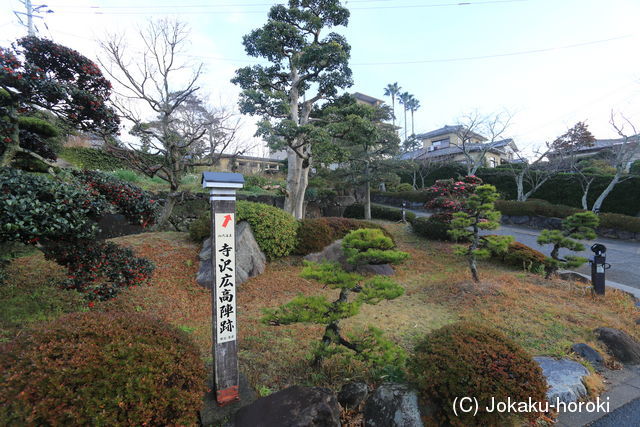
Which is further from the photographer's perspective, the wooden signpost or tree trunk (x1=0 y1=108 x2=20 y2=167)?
tree trunk (x1=0 y1=108 x2=20 y2=167)

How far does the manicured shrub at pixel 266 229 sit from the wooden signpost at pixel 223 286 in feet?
15.2

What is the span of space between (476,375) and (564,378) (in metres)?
1.70

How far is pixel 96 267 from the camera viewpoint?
353cm

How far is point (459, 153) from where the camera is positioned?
26.8m

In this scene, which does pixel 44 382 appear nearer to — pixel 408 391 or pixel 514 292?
pixel 408 391

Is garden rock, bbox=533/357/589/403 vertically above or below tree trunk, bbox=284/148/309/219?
below

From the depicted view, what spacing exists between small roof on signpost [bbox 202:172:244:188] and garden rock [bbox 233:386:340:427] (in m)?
1.89

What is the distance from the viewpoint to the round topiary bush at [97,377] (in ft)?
5.57

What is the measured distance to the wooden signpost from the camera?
2.52 m

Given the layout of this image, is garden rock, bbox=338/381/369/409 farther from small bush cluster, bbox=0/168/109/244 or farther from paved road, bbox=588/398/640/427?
small bush cluster, bbox=0/168/109/244

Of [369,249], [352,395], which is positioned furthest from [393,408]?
[369,249]

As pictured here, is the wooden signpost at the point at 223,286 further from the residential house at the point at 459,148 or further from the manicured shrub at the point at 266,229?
the residential house at the point at 459,148

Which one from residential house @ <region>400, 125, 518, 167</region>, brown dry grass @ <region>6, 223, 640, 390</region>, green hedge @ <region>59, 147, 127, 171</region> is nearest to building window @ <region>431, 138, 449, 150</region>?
residential house @ <region>400, 125, 518, 167</region>

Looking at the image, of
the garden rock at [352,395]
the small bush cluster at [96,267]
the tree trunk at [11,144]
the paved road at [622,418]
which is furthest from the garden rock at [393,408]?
the tree trunk at [11,144]
